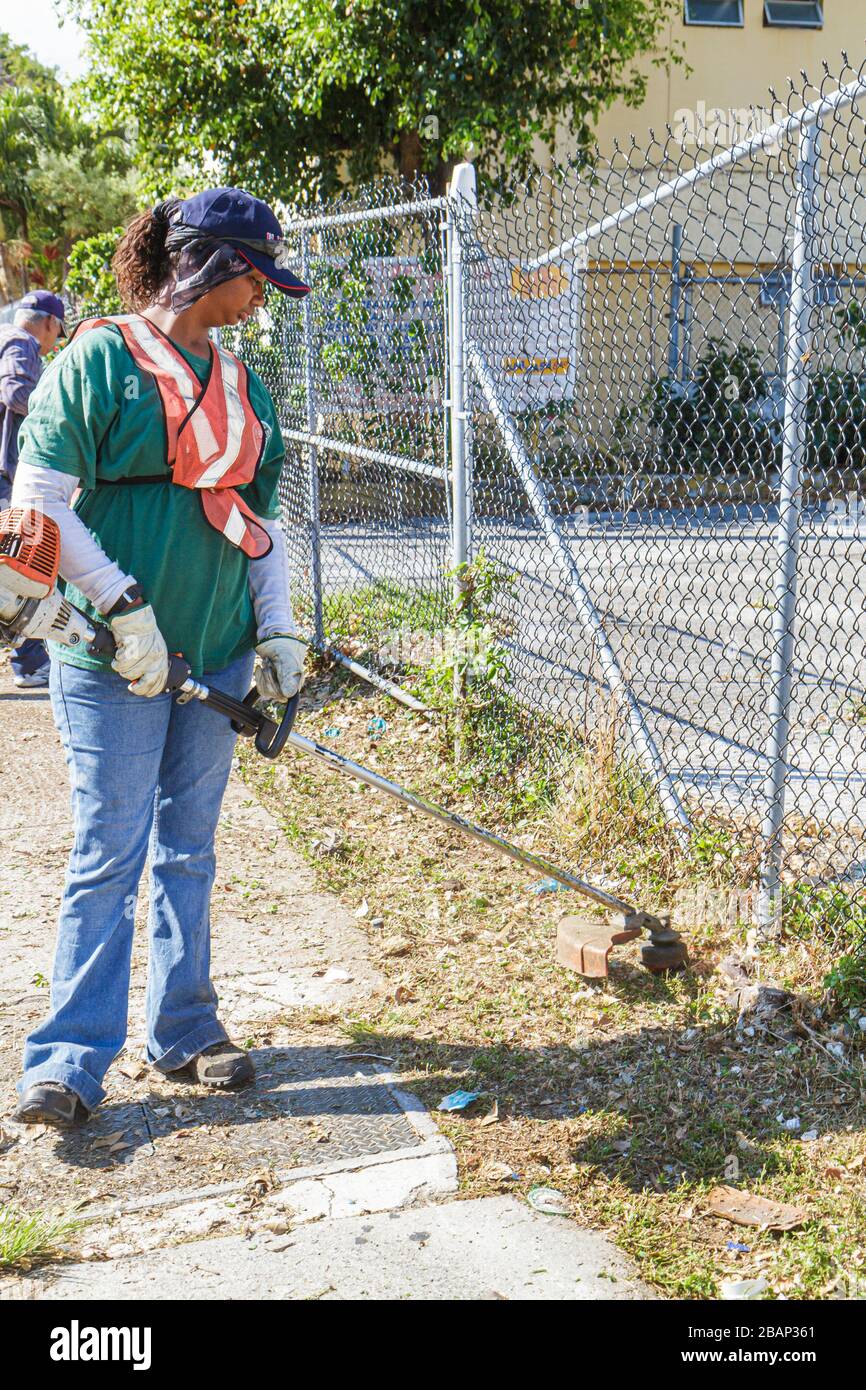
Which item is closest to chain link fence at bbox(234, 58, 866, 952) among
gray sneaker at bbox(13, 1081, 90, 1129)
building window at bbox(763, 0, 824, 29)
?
gray sneaker at bbox(13, 1081, 90, 1129)

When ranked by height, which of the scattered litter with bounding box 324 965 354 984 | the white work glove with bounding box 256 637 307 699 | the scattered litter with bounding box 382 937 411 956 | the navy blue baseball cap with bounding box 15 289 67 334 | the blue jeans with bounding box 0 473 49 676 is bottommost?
the scattered litter with bounding box 324 965 354 984

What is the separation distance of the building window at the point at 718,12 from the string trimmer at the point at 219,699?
17.0 meters

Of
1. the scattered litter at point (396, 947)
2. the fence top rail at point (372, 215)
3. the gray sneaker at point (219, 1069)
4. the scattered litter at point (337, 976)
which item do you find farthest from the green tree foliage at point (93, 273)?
the gray sneaker at point (219, 1069)

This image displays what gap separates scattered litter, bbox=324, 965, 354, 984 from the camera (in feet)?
13.1

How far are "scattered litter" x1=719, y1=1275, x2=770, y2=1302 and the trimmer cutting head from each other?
6.54 feet

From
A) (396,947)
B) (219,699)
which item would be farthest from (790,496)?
(396,947)

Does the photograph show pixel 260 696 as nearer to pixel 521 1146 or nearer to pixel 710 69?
pixel 521 1146

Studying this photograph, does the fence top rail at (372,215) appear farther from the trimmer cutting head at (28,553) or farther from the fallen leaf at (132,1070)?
the fallen leaf at (132,1070)

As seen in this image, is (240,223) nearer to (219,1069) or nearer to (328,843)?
(219,1069)

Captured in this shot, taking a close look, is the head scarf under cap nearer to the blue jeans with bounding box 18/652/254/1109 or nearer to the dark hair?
the dark hair

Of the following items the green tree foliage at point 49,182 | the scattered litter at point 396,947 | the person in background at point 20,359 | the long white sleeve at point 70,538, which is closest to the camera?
the long white sleeve at point 70,538

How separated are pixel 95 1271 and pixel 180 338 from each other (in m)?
2.05

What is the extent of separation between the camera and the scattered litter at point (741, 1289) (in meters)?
2.59

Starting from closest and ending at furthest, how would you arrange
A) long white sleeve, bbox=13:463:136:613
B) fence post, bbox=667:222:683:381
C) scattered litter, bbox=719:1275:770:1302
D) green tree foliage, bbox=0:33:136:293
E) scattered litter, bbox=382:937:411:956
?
scattered litter, bbox=719:1275:770:1302
long white sleeve, bbox=13:463:136:613
scattered litter, bbox=382:937:411:956
fence post, bbox=667:222:683:381
green tree foliage, bbox=0:33:136:293
